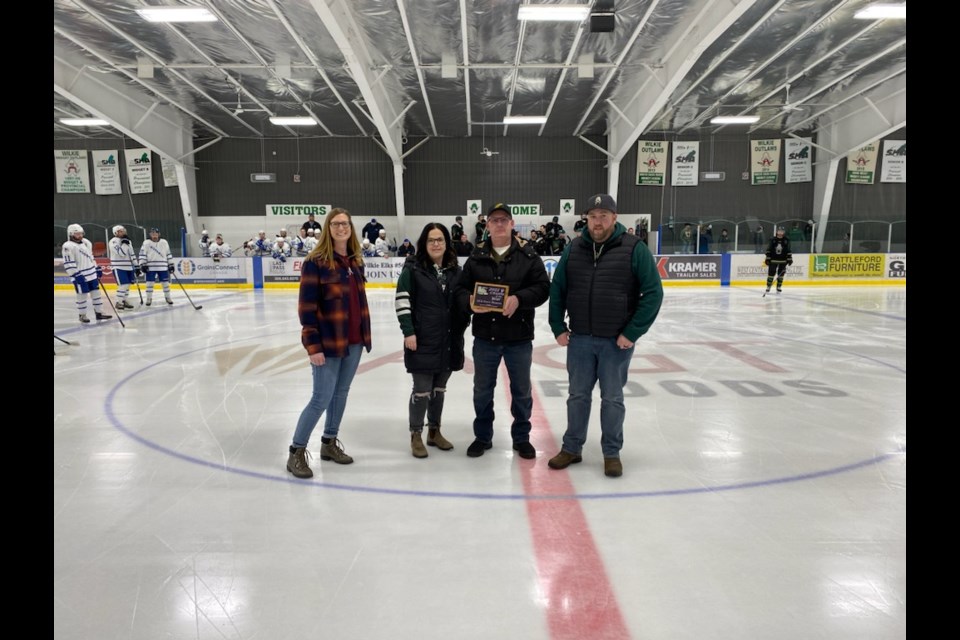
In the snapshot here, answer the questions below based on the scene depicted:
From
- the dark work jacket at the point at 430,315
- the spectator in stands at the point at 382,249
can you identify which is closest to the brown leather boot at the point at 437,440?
the dark work jacket at the point at 430,315

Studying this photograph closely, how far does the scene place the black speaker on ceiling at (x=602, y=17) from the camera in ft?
38.0

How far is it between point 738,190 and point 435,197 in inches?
503

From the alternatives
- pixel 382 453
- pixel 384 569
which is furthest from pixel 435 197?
pixel 384 569

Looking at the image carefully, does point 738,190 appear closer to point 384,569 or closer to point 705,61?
point 705,61

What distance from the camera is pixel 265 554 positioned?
2766 mm

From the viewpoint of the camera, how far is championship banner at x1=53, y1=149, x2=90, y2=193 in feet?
79.2

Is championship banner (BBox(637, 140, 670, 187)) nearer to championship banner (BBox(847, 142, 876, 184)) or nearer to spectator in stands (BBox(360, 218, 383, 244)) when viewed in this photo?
championship banner (BBox(847, 142, 876, 184))

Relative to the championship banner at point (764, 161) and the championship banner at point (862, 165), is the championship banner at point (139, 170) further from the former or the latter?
the championship banner at point (862, 165)

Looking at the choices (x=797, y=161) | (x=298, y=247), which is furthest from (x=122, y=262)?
(x=797, y=161)

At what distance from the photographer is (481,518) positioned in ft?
10.2

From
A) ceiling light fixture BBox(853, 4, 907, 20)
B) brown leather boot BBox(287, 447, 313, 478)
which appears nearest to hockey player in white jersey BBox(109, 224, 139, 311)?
brown leather boot BBox(287, 447, 313, 478)

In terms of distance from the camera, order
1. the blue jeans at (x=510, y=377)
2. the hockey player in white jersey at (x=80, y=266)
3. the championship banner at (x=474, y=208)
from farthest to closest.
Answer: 1. the championship banner at (x=474, y=208)
2. the hockey player in white jersey at (x=80, y=266)
3. the blue jeans at (x=510, y=377)

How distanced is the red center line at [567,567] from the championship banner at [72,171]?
1067 inches

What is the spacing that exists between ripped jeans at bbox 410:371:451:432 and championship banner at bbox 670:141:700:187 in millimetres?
23206
